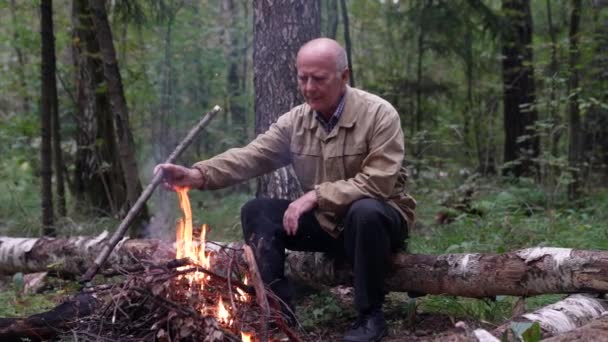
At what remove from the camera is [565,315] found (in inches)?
137

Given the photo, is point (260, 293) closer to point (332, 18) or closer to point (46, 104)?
point (46, 104)

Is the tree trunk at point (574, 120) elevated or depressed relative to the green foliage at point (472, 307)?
elevated

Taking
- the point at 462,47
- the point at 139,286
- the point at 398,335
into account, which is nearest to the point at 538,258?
the point at 398,335

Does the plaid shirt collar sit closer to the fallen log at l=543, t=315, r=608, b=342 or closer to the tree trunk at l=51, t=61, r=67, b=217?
the fallen log at l=543, t=315, r=608, b=342

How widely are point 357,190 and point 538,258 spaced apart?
117 cm

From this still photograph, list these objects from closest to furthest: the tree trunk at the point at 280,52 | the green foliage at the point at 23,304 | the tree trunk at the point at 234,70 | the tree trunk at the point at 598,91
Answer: the green foliage at the point at 23,304
the tree trunk at the point at 280,52
the tree trunk at the point at 598,91
the tree trunk at the point at 234,70

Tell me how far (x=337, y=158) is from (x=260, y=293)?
40.8 inches

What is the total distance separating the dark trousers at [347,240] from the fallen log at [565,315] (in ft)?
2.61

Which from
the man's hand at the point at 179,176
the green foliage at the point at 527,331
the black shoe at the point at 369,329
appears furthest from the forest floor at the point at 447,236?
the man's hand at the point at 179,176

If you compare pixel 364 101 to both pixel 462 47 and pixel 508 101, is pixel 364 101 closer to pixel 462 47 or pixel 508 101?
pixel 462 47

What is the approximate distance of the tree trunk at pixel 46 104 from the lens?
7090mm

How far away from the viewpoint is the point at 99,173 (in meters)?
8.54

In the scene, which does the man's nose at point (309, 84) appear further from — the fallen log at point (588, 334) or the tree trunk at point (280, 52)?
the fallen log at point (588, 334)

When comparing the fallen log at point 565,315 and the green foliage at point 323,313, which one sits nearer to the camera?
the fallen log at point 565,315
